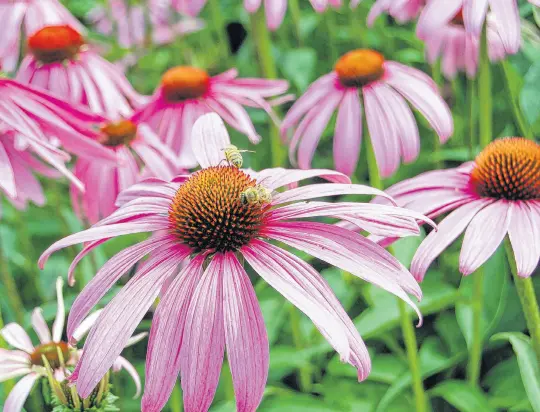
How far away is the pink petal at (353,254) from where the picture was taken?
614mm

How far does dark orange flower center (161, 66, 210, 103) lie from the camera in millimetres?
1260

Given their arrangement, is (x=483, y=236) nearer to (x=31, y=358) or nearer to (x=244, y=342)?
(x=244, y=342)

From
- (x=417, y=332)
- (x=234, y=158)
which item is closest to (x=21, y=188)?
(x=234, y=158)

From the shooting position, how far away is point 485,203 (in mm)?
830

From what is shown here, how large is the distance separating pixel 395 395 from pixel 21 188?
0.60 metres

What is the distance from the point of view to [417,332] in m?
1.28

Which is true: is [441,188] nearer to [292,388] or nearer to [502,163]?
[502,163]

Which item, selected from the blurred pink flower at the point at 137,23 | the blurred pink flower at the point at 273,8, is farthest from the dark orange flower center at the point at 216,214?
the blurred pink flower at the point at 137,23

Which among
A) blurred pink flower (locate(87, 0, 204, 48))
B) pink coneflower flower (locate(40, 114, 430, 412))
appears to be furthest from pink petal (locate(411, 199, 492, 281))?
blurred pink flower (locate(87, 0, 204, 48))

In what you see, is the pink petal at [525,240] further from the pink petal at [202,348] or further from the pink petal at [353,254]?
the pink petal at [202,348]

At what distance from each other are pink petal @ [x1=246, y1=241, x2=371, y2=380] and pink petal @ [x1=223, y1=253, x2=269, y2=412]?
0.13 ft

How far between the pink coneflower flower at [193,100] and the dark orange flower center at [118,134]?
0.11 ft

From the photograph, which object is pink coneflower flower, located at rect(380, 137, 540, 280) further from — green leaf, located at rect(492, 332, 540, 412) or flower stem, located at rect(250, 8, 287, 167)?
flower stem, located at rect(250, 8, 287, 167)

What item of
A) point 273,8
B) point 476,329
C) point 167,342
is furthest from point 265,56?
point 167,342
